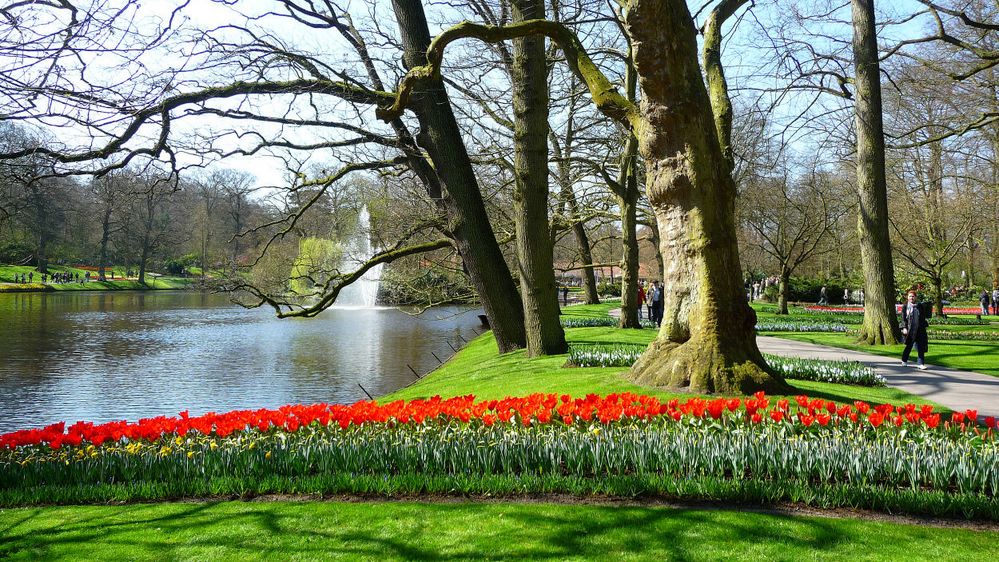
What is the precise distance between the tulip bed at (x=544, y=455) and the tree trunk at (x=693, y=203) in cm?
159

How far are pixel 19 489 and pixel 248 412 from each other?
71.4 inches

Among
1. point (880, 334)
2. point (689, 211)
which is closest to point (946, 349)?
point (880, 334)

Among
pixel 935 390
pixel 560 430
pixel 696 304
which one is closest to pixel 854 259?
pixel 935 390

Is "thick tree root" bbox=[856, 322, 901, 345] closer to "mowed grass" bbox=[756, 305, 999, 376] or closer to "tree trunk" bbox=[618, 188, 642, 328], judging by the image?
"mowed grass" bbox=[756, 305, 999, 376]

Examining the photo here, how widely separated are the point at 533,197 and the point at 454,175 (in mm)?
1502

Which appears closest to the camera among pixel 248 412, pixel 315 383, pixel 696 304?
pixel 248 412

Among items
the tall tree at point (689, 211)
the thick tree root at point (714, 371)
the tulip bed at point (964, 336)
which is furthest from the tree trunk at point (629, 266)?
the thick tree root at point (714, 371)

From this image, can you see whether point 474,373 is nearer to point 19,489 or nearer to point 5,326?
point 19,489

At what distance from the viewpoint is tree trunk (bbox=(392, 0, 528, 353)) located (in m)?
11.9

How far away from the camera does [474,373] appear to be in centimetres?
1204

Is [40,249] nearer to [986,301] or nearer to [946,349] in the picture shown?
[946,349]

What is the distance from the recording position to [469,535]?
4.20m

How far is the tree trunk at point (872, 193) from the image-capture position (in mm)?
15438

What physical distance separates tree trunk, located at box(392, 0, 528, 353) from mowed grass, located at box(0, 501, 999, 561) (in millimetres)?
7897
